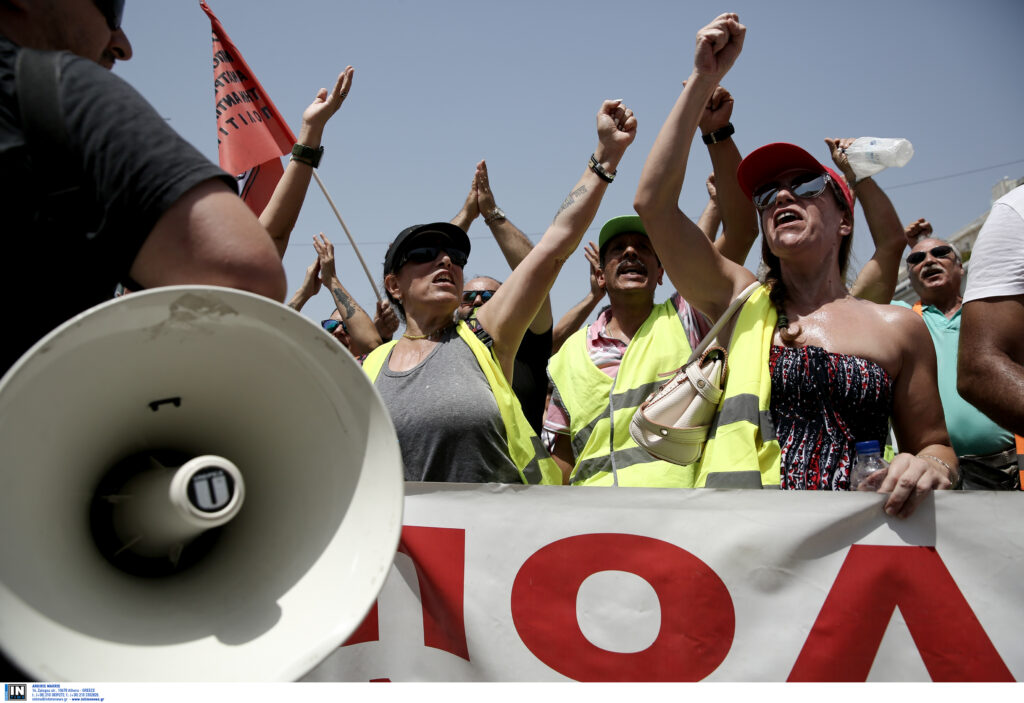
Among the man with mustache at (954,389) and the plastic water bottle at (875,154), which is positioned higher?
the plastic water bottle at (875,154)

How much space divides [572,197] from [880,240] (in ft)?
5.21

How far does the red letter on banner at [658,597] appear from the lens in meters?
2.03

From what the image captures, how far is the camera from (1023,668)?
2.00 m

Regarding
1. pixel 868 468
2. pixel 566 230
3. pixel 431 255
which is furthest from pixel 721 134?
pixel 868 468

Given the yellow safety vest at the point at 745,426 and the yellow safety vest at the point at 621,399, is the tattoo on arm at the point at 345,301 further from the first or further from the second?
the yellow safety vest at the point at 745,426

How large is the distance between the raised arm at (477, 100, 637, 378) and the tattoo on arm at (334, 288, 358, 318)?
2075 millimetres

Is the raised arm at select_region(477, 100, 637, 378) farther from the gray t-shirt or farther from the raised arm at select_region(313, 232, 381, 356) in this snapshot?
the raised arm at select_region(313, 232, 381, 356)

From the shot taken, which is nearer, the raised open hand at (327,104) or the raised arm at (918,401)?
the raised arm at (918,401)

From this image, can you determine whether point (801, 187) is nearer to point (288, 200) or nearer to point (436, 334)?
point (436, 334)

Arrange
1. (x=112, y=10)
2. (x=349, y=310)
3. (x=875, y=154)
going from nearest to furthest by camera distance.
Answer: (x=112, y=10)
(x=875, y=154)
(x=349, y=310)

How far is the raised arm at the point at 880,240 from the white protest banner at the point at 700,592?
158 cm

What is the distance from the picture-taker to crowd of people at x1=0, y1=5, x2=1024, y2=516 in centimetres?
117

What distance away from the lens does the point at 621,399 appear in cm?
334

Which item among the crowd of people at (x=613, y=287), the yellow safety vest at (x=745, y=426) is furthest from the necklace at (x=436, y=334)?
the yellow safety vest at (x=745, y=426)
